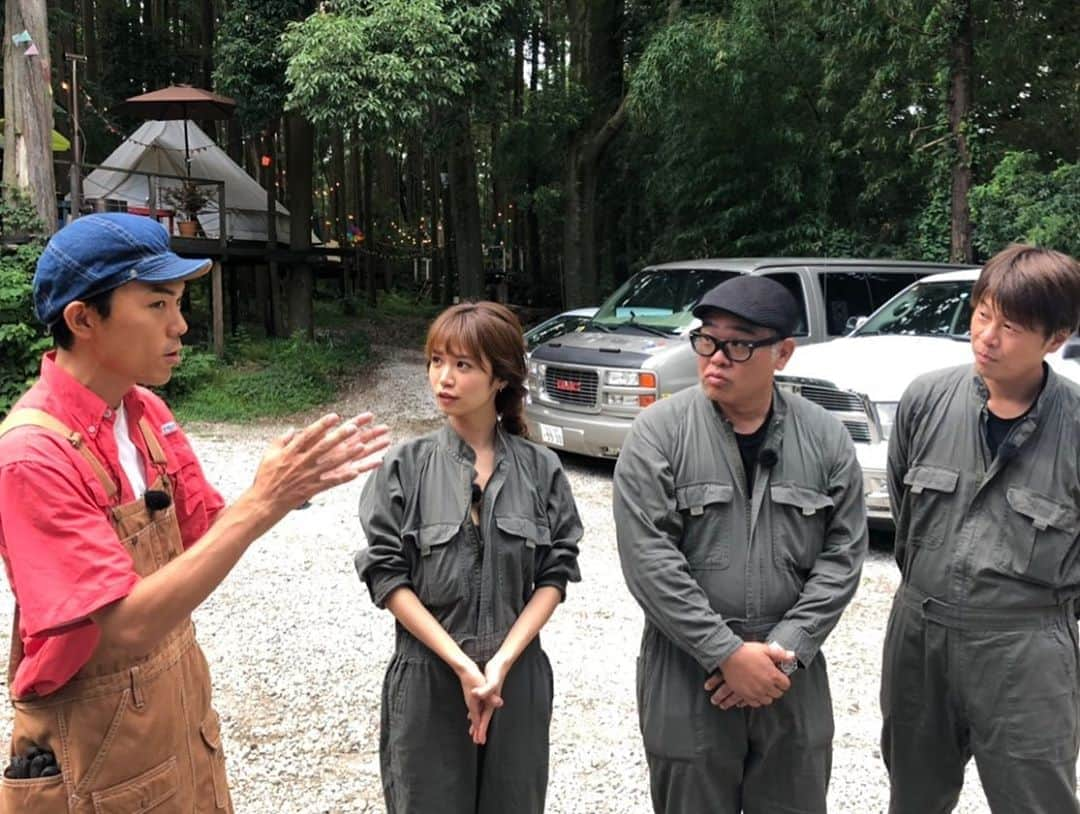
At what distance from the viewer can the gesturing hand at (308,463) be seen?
1.65 metres

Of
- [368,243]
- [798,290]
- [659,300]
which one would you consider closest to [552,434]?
[659,300]

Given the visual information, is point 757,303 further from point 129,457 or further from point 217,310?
point 217,310

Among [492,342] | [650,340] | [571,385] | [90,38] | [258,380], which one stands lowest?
[258,380]

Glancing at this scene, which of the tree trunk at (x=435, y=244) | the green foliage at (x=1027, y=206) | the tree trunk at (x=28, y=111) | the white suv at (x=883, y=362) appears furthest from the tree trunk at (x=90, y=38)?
the white suv at (x=883, y=362)

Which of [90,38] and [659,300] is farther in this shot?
[90,38]

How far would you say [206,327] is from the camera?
53.8 ft

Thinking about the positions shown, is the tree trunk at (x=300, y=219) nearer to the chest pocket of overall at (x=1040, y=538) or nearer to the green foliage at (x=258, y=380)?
the green foliage at (x=258, y=380)

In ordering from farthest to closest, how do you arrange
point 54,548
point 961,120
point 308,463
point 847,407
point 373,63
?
point 961,120 < point 373,63 < point 847,407 < point 308,463 < point 54,548

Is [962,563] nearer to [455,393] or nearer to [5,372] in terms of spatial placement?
[455,393]

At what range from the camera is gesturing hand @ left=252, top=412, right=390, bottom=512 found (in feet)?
5.42

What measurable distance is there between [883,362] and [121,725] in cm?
545

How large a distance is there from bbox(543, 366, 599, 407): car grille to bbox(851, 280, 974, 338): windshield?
2.23m

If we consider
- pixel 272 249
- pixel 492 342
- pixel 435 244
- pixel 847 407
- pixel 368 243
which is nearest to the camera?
pixel 492 342

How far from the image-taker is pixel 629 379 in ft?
25.0
